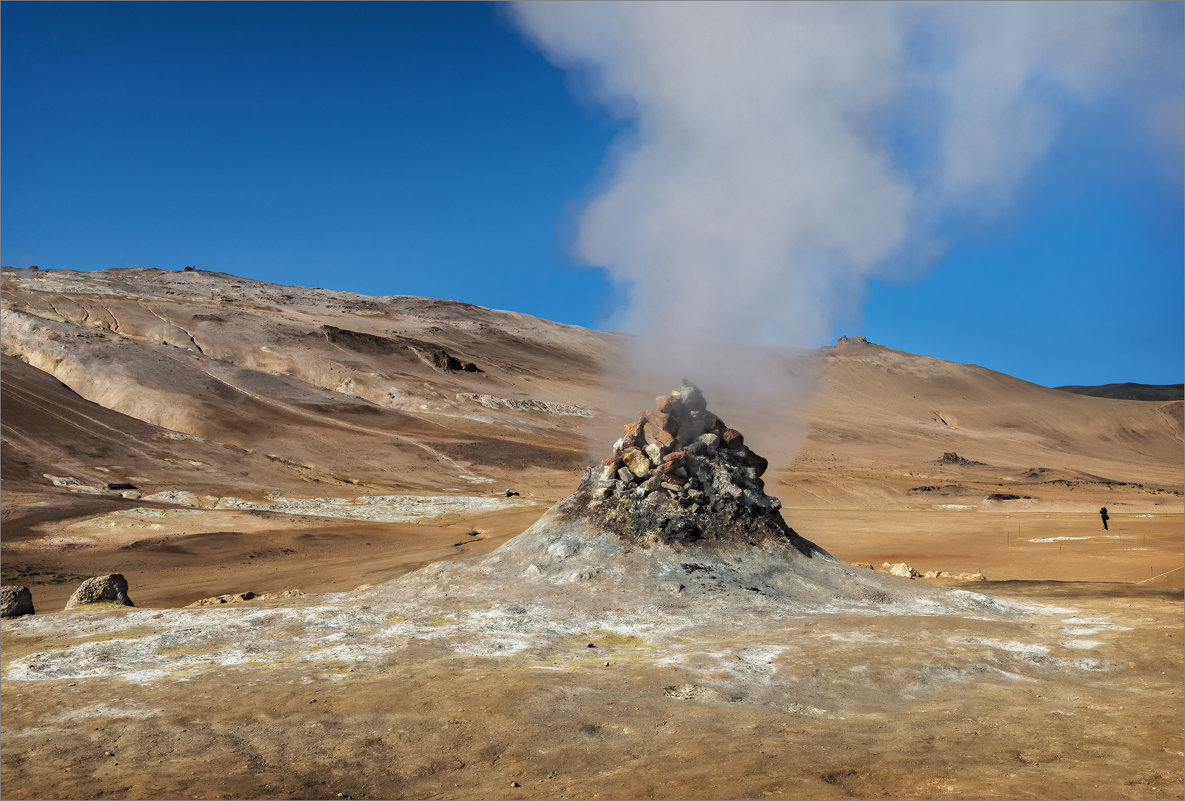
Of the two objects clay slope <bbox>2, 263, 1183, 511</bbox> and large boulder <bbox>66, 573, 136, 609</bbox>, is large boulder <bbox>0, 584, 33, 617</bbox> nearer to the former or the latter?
large boulder <bbox>66, 573, 136, 609</bbox>

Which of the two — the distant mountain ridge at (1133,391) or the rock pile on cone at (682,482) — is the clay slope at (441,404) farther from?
the distant mountain ridge at (1133,391)

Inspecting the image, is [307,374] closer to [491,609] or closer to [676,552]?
[676,552]

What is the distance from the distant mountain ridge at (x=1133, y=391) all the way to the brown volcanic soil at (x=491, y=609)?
83.3m

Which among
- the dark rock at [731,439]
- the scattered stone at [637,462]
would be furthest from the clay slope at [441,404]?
the scattered stone at [637,462]

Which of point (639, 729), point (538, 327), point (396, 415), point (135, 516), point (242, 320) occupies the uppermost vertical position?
point (538, 327)

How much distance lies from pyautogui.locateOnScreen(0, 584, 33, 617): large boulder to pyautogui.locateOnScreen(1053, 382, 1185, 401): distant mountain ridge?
160907mm

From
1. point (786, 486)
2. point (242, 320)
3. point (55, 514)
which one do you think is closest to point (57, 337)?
point (242, 320)

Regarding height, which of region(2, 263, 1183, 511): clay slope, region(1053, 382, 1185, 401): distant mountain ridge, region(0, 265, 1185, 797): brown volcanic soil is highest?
region(1053, 382, 1185, 401): distant mountain ridge

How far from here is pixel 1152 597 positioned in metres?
16.1

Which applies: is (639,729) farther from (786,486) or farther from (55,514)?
(786,486)

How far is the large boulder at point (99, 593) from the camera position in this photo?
14.8m

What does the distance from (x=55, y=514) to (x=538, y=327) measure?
294 ft

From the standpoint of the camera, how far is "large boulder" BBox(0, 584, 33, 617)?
13562 millimetres

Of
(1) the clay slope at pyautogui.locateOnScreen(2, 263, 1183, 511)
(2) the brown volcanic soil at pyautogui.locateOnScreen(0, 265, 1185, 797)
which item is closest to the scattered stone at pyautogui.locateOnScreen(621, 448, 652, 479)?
(1) the clay slope at pyautogui.locateOnScreen(2, 263, 1183, 511)
